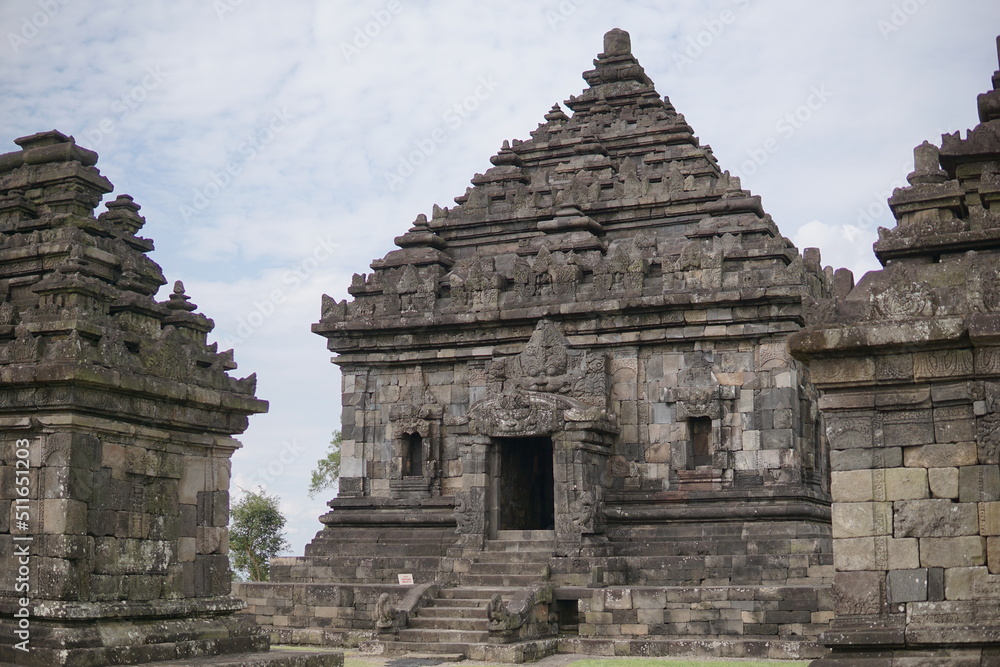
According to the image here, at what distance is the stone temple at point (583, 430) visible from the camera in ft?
65.0

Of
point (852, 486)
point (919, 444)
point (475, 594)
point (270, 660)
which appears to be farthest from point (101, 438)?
point (475, 594)

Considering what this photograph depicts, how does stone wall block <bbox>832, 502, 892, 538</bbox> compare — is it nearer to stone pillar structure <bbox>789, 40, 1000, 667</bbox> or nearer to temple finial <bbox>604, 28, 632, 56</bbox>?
stone pillar structure <bbox>789, 40, 1000, 667</bbox>

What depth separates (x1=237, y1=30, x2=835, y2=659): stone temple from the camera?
19.8m

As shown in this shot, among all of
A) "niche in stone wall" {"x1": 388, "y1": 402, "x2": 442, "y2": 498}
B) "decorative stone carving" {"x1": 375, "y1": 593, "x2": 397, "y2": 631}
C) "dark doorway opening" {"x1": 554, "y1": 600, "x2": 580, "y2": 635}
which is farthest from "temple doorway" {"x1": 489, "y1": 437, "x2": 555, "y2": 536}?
"decorative stone carving" {"x1": 375, "y1": 593, "x2": 397, "y2": 631}

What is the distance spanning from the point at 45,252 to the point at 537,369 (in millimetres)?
11273

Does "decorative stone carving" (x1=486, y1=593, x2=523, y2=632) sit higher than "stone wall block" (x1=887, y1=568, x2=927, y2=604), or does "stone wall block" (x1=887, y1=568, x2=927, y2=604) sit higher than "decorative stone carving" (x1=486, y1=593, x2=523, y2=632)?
"stone wall block" (x1=887, y1=568, x2=927, y2=604)

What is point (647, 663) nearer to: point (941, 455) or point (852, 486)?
point (852, 486)

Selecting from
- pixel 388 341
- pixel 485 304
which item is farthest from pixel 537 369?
pixel 388 341

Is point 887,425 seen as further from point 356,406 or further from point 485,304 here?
point 356,406

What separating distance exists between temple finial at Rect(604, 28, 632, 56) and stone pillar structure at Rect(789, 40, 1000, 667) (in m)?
17.5

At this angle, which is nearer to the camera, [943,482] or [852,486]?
[943,482]

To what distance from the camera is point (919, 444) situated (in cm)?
1068

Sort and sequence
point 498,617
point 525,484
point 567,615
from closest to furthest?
1. point 498,617
2. point 567,615
3. point 525,484

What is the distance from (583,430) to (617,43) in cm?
1070
